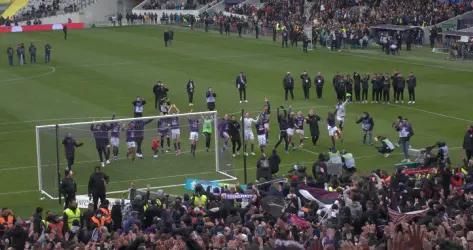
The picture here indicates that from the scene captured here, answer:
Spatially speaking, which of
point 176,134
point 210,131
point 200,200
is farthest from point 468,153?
point 200,200

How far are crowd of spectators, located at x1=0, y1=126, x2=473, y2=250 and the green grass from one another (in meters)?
5.81

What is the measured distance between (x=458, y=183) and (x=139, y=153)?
10262 millimetres

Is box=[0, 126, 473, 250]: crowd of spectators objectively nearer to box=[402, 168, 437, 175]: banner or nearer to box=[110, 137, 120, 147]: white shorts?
box=[402, 168, 437, 175]: banner

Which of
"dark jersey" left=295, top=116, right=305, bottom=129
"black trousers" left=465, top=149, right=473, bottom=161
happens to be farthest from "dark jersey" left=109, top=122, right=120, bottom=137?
"black trousers" left=465, top=149, right=473, bottom=161

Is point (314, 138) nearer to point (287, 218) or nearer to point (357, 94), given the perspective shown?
point (357, 94)

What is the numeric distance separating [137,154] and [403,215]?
12.4 m

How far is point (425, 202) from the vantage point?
22.0 metres

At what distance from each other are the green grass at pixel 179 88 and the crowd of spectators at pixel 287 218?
5.81m

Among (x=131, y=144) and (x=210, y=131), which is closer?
(x=131, y=144)

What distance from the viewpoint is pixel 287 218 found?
20750 mm

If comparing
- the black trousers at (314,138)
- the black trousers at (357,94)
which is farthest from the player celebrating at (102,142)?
the black trousers at (357,94)

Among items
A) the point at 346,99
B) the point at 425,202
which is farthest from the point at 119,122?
the point at 346,99

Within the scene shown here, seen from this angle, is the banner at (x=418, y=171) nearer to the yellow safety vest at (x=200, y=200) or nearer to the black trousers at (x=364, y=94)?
the yellow safety vest at (x=200, y=200)

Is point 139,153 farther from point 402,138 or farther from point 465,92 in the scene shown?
point 465,92
